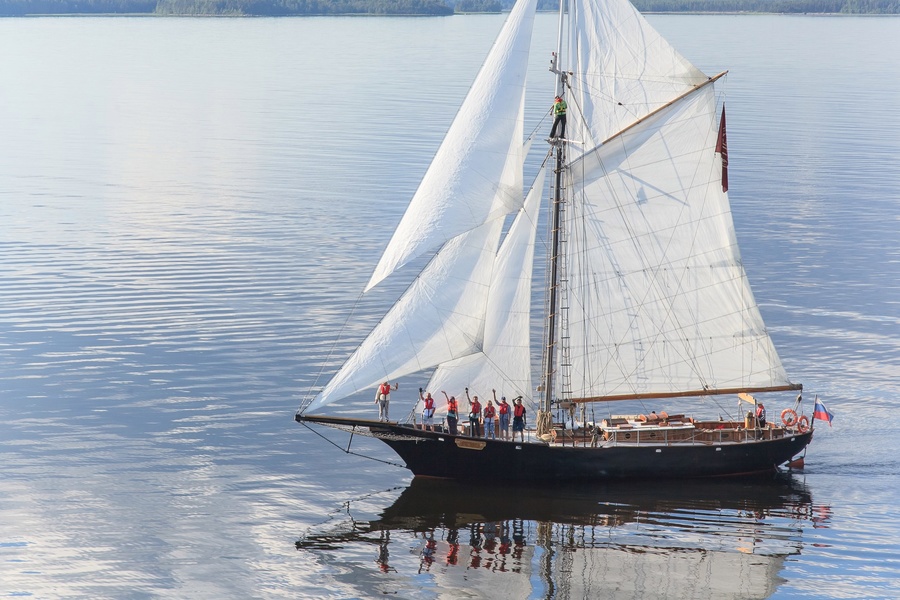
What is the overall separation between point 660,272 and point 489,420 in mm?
9513

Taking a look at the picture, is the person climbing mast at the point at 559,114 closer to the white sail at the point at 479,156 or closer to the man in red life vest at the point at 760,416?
the white sail at the point at 479,156

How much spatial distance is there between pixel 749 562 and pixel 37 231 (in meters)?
61.2

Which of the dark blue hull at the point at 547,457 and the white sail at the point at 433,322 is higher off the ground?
the white sail at the point at 433,322

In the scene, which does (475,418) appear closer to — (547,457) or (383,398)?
(547,457)

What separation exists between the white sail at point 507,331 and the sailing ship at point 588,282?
0.06 metres

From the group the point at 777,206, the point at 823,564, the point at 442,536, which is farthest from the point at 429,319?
the point at 777,206

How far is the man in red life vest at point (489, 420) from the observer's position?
43.3 meters

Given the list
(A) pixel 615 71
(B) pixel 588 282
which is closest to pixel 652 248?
(B) pixel 588 282

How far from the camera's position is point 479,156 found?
4169 cm

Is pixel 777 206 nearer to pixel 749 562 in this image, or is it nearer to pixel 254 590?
pixel 749 562

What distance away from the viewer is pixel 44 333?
60.7m

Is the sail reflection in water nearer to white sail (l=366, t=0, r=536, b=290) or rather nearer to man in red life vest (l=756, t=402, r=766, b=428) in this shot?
man in red life vest (l=756, t=402, r=766, b=428)

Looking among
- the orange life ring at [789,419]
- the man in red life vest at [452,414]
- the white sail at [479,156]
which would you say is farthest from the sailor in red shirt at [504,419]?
the orange life ring at [789,419]

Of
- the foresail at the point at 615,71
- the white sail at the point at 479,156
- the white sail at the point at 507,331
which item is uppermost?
the foresail at the point at 615,71
